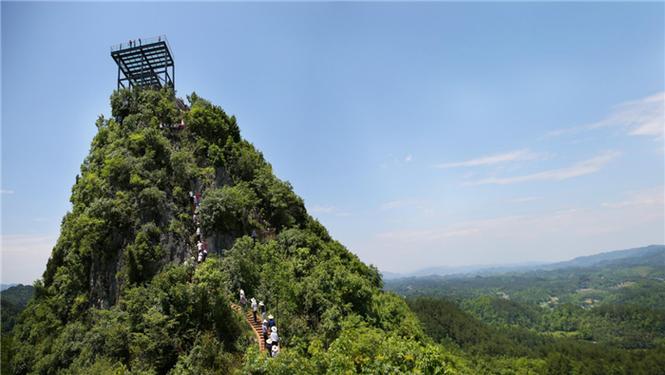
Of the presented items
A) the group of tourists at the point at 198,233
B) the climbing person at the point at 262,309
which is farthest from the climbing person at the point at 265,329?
the group of tourists at the point at 198,233

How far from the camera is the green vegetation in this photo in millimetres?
15328

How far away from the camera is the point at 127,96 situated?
29.1 m

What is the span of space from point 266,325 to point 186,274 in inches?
207

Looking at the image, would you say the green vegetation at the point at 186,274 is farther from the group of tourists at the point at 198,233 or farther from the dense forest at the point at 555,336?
the dense forest at the point at 555,336

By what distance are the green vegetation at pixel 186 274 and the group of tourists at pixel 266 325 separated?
0.70 meters

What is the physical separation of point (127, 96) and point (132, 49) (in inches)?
191

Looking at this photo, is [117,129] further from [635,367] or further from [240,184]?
[635,367]

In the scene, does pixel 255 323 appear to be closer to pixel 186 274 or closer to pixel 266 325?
pixel 266 325

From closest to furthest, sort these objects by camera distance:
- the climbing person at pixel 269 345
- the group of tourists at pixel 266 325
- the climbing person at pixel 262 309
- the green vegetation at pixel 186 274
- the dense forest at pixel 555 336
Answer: the group of tourists at pixel 266 325 < the green vegetation at pixel 186 274 < the climbing person at pixel 269 345 < the climbing person at pixel 262 309 < the dense forest at pixel 555 336

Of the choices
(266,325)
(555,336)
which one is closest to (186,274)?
(266,325)

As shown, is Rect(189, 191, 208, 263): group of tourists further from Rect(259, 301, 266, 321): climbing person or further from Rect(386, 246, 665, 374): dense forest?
Rect(386, 246, 665, 374): dense forest

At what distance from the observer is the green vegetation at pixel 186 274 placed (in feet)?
50.3

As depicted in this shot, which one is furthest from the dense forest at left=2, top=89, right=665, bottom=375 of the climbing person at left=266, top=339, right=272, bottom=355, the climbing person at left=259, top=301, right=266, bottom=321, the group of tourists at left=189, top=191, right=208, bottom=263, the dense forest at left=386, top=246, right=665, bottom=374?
the dense forest at left=386, top=246, right=665, bottom=374

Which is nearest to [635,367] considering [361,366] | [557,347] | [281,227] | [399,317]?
[557,347]
